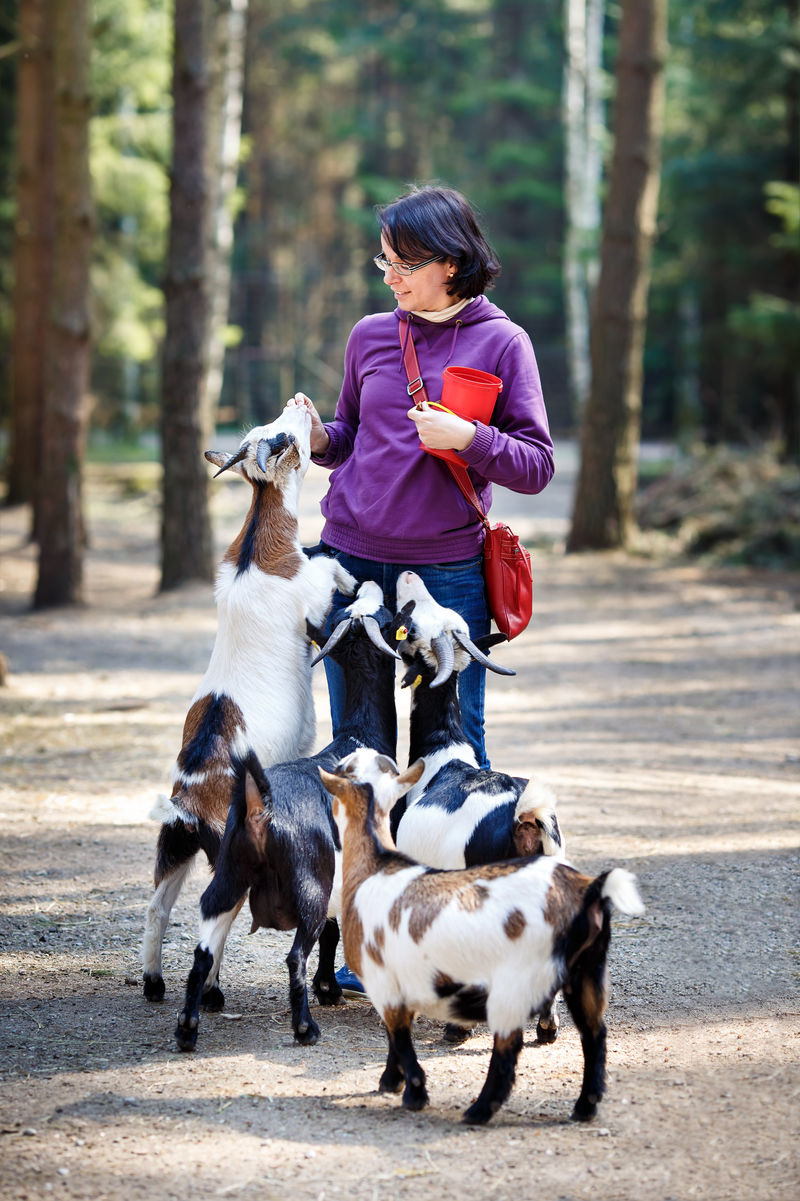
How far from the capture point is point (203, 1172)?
9.79 feet

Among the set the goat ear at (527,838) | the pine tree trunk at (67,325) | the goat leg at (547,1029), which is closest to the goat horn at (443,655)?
the goat ear at (527,838)

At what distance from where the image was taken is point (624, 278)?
1391cm

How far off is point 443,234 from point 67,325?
880cm

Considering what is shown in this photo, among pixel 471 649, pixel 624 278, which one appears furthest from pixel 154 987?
pixel 624 278

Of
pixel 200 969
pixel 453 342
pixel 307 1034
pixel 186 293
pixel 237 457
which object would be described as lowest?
pixel 307 1034

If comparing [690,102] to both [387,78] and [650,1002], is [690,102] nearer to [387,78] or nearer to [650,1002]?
[387,78]

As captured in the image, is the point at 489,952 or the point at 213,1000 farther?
the point at 213,1000

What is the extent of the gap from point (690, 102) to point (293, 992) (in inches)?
911

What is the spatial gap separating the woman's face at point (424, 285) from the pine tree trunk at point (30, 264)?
42.8ft

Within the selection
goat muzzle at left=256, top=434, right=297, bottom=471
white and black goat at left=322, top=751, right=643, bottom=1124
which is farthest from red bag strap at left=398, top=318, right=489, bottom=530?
white and black goat at left=322, top=751, right=643, bottom=1124

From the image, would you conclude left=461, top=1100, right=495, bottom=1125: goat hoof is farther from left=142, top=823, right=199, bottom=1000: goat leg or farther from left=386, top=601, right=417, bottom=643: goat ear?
left=386, top=601, right=417, bottom=643: goat ear

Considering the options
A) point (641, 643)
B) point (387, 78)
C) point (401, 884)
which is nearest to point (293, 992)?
point (401, 884)

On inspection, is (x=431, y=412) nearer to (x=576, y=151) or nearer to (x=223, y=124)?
(x=223, y=124)

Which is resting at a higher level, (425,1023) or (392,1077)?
(392,1077)
